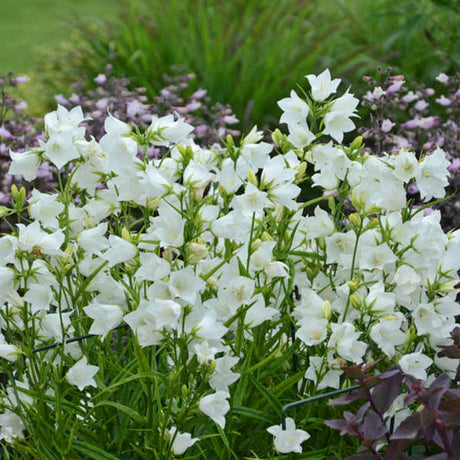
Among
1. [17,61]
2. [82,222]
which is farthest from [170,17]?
[82,222]

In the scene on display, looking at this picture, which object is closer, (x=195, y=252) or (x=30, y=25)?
(x=195, y=252)

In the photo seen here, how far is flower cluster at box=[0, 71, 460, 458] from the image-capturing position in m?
1.53

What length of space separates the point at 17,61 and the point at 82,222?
6.95 metres

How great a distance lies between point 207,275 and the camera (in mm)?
1606

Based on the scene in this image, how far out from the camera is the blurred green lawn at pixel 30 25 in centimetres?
814

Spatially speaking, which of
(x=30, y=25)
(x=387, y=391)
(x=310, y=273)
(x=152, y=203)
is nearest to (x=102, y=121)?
(x=310, y=273)

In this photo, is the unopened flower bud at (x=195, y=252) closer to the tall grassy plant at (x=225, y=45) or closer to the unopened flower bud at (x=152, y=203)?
the unopened flower bud at (x=152, y=203)

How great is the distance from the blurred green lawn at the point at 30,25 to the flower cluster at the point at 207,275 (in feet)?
20.1

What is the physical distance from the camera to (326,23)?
19.5ft

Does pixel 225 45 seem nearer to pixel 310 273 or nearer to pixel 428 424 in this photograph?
pixel 310 273

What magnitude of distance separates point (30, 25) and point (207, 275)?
856 cm

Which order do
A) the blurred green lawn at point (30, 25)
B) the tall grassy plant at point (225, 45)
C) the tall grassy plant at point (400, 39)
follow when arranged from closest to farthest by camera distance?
1. the tall grassy plant at point (225, 45)
2. the tall grassy plant at point (400, 39)
3. the blurred green lawn at point (30, 25)

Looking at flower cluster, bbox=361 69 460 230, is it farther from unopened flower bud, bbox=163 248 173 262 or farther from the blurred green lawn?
the blurred green lawn

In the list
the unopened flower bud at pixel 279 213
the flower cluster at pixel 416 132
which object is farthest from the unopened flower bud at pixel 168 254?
the flower cluster at pixel 416 132
